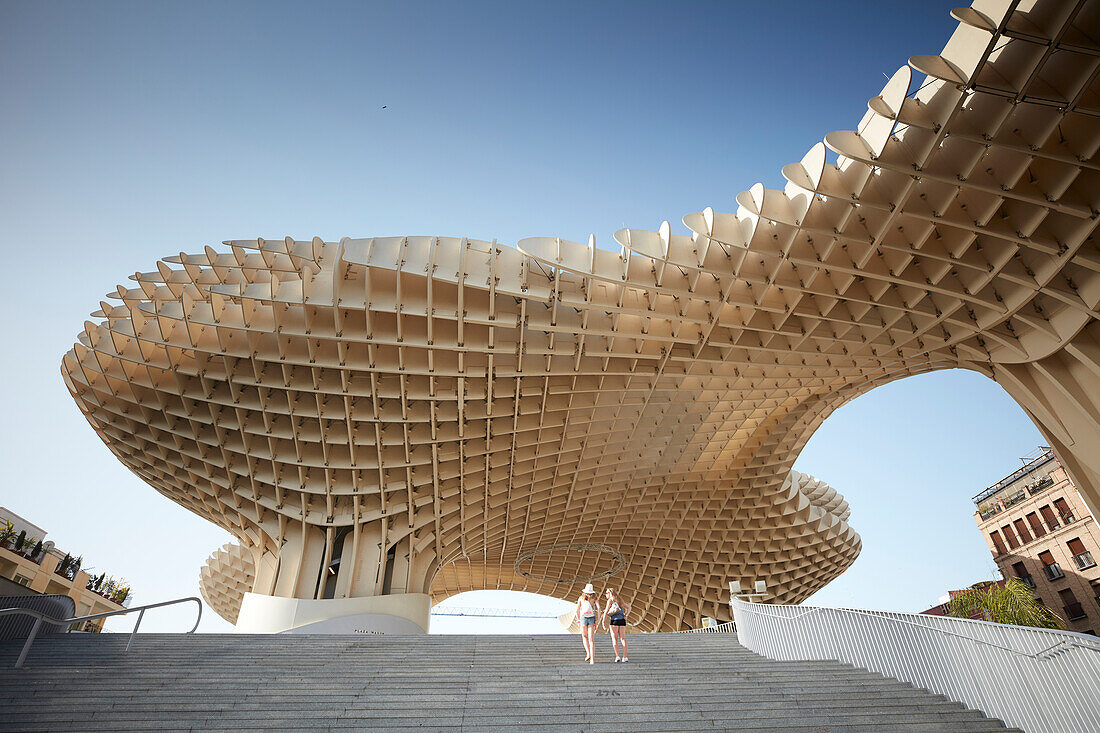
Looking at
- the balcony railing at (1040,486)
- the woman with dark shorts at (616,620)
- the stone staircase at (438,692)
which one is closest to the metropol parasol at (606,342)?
the woman with dark shorts at (616,620)

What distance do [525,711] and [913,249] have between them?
15.3 meters

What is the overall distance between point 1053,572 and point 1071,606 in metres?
2.50

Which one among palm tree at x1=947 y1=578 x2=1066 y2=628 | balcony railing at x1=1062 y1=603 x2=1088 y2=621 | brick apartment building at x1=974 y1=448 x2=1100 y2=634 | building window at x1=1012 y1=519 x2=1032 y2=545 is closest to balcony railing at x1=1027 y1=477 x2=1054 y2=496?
brick apartment building at x1=974 y1=448 x2=1100 y2=634

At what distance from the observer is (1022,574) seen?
→ 145ft

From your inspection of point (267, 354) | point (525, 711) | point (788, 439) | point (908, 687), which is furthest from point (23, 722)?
point (788, 439)

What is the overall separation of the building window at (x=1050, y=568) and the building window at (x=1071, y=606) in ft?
3.29

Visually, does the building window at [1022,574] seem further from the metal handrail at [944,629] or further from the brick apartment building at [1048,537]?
the metal handrail at [944,629]

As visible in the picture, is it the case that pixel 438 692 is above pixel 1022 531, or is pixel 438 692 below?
below

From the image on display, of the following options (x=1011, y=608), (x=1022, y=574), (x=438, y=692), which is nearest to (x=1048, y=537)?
(x=1022, y=574)

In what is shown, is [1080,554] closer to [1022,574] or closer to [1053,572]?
[1053,572]

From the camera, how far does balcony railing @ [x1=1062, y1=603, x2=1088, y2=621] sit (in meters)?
38.2

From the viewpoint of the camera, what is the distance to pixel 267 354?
71.9 feet

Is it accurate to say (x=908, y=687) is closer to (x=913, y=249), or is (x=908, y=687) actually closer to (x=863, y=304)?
(x=913, y=249)

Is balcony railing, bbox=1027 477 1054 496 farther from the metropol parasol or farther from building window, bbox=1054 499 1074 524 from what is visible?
the metropol parasol
